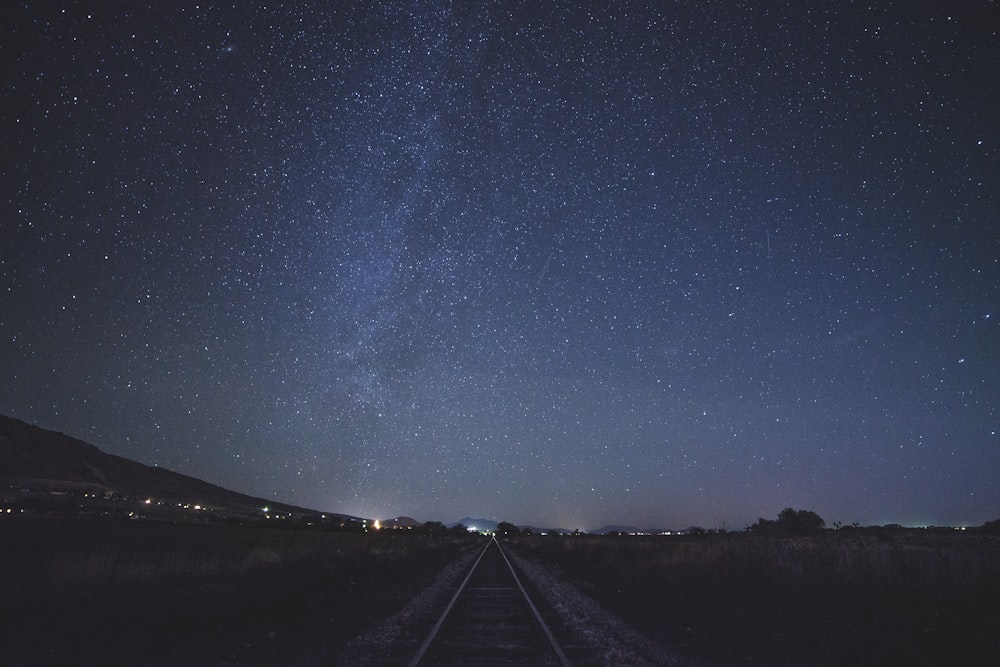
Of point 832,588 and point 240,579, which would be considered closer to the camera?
point 832,588

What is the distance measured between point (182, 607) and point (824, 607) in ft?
43.7

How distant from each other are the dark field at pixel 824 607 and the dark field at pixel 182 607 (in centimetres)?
633

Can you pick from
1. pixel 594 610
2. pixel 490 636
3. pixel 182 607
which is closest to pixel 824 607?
pixel 594 610

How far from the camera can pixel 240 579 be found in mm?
18906

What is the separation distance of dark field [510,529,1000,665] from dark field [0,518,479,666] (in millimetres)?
6328

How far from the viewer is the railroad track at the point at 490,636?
8.77m

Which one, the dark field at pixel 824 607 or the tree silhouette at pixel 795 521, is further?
the tree silhouette at pixel 795 521

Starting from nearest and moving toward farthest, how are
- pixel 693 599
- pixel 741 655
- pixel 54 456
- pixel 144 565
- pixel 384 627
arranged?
pixel 741 655 → pixel 384 627 → pixel 693 599 → pixel 144 565 → pixel 54 456

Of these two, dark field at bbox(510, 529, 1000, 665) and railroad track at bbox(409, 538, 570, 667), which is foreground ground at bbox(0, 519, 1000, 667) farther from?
railroad track at bbox(409, 538, 570, 667)

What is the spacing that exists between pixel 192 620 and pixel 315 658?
15.0ft

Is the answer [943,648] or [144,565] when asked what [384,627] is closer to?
[943,648]

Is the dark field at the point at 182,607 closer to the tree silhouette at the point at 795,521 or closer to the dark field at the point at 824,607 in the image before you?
the dark field at the point at 824,607

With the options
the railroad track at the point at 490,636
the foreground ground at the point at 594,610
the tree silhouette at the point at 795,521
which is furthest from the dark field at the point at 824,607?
the tree silhouette at the point at 795,521

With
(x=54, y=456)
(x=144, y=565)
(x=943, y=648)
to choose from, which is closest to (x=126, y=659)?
(x=144, y=565)
